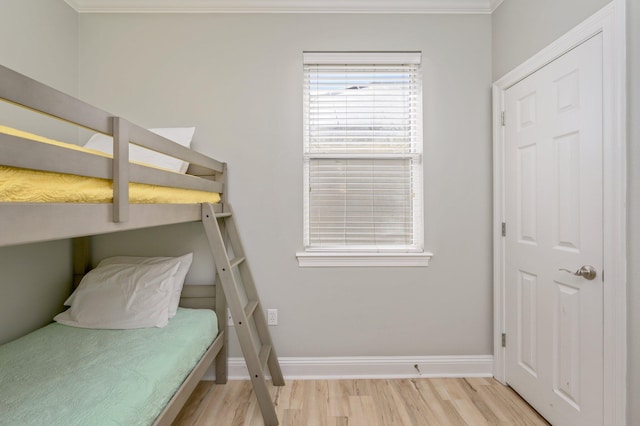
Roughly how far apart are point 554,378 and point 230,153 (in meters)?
2.40

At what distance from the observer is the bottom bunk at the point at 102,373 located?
1.03 meters

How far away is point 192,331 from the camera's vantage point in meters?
1.73

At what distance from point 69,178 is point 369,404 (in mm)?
1928

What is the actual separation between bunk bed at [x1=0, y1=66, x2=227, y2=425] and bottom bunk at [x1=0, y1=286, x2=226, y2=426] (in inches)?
0.6

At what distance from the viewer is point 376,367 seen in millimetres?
2252

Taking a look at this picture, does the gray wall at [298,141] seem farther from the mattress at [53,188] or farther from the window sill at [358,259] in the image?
the mattress at [53,188]

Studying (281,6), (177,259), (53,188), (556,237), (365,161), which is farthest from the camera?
(365,161)

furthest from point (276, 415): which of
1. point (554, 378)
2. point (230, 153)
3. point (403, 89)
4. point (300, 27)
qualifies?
point (300, 27)

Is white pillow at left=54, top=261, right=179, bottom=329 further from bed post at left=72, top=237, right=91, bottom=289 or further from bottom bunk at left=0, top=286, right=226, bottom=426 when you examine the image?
bed post at left=72, top=237, right=91, bottom=289

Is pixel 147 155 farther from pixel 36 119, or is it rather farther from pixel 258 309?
pixel 258 309

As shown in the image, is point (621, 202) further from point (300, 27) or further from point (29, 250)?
point (29, 250)

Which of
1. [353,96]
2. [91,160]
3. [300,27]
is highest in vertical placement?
[300,27]

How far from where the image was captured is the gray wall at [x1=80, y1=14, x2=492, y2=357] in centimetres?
226

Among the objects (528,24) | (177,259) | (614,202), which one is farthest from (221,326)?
(528,24)
